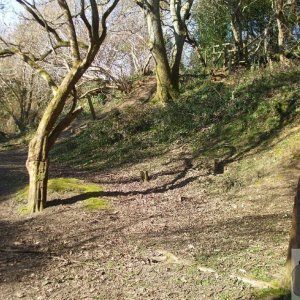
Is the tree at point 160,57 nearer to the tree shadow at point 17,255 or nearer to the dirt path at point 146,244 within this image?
the dirt path at point 146,244

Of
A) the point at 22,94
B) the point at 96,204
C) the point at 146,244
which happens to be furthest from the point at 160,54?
the point at 22,94

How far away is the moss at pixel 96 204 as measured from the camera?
7.86m

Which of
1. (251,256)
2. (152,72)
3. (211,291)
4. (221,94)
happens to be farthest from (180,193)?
(152,72)

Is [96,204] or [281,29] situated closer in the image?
[96,204]

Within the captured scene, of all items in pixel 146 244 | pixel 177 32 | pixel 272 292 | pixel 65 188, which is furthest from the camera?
pixel 177 32

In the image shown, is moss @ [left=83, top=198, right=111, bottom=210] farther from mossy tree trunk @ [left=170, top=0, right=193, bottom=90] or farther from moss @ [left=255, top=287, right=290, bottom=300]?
mossy tree trunk @ [left=170, top=0, right=193, bottom=90]

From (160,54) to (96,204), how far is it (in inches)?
329

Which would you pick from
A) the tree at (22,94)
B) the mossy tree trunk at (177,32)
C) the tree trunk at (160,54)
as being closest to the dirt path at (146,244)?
the tree trunk at (160,54)

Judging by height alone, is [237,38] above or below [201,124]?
above

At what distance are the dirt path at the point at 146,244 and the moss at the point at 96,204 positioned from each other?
143mm

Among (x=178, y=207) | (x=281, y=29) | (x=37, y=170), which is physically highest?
(x=281, y=29)

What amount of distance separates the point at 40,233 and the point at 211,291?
3011 mm

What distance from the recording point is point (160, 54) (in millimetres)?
15250

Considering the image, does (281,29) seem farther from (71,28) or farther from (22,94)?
(22,94)
